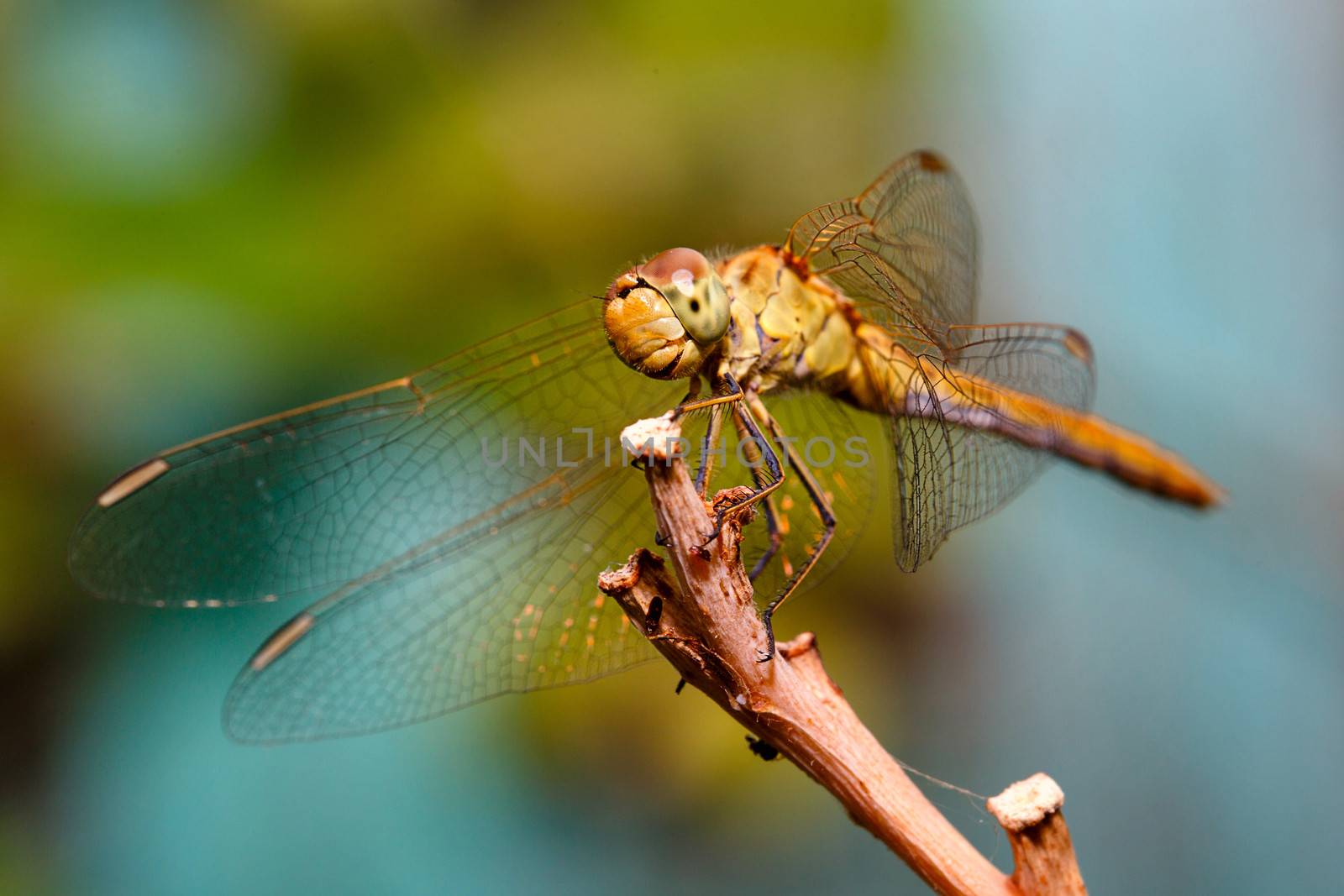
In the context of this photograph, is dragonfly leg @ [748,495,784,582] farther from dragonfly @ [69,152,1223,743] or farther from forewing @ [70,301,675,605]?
forewing @ [70,301,675,605]

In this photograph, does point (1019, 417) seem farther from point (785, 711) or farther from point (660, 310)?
point (785, 711)

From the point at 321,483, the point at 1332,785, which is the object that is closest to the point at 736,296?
the point at 321,483

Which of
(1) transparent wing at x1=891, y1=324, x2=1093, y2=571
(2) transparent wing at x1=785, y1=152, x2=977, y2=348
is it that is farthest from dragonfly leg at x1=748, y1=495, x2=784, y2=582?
(2) transparent wing at x1=785, y1=152, x2=977, y2=348

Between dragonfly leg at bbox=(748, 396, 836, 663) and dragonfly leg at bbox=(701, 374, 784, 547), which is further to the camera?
dragonfly leg at bbox=(748, 396, 836, 663)

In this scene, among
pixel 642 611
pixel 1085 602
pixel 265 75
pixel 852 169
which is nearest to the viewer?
pixel 642 611

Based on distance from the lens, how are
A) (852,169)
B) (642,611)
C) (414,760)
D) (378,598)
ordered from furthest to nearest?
(852,169) < (414,760) < (378,598) < (642,611)

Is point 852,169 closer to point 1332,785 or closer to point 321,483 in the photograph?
point 321,483

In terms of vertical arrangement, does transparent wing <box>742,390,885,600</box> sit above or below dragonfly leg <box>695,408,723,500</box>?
below
